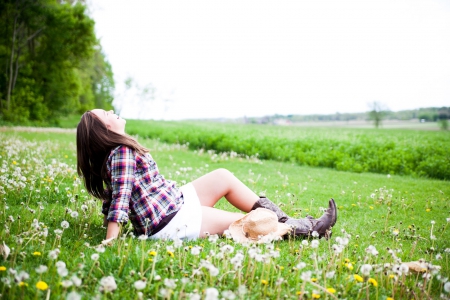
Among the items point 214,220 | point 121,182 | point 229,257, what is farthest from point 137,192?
point 229,257

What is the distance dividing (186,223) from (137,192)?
1.79ft

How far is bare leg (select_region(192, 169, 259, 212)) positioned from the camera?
3766 mm

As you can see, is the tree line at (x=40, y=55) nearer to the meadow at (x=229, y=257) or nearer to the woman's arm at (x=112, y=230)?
the meadow at (x=229, y=257)

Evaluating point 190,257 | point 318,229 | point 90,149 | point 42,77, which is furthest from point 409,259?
point 42,77

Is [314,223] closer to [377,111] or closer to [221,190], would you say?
[221,190]

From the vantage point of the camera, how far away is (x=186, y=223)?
3.38 metres

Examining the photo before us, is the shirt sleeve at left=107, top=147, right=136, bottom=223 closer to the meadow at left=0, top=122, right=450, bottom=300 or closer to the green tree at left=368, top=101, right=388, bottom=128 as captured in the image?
the meadow at left=0, top=122, right=450, bottom=300

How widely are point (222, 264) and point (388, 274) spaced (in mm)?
1170

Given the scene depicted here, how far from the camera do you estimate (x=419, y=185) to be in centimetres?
773

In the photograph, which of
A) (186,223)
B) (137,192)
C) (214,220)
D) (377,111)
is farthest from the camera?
(377,111)

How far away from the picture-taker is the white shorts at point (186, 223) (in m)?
3.32

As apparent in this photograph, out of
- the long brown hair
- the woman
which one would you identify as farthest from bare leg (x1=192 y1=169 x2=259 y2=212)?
the long brown hair

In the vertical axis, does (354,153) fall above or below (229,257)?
above

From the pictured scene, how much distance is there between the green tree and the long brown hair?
48145 millimetres
